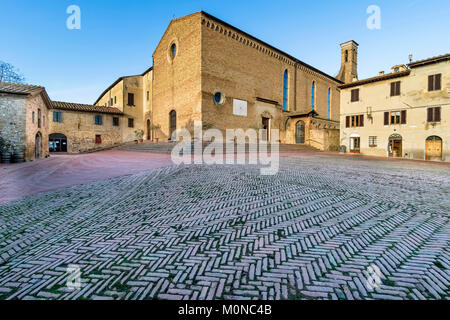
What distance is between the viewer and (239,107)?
80.2 ft

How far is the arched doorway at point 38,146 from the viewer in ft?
50.2

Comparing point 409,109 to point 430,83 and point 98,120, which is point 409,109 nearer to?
point 430,83

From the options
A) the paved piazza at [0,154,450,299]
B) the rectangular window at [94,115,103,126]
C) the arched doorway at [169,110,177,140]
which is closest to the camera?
the paved piazza at [0,154,450,299]

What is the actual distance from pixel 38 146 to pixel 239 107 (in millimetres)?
18857

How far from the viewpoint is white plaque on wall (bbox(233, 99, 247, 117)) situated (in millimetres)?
24062

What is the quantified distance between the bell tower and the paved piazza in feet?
145

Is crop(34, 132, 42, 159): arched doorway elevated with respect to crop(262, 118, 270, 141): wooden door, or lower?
lower

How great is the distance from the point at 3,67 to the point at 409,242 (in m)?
35.3

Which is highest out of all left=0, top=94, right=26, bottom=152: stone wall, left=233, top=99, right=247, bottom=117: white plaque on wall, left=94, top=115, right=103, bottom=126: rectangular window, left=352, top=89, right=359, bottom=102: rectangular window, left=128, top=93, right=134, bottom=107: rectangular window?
left=128, top=93, right=134, bottom=107: rectangular window

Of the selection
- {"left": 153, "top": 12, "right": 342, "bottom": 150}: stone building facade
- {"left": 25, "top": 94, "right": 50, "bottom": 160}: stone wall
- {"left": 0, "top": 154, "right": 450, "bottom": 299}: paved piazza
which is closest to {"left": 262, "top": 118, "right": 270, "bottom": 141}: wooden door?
{"left": 153, "top": 12, "right": 342, "bottom": 150}: stone building facade

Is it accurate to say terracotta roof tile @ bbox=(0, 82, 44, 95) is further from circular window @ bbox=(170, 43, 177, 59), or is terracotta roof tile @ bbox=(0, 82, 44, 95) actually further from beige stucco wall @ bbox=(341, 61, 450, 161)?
beige stucco wall @ bbox=(341, 61, 450, 161)

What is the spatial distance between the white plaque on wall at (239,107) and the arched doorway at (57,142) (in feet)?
72.6

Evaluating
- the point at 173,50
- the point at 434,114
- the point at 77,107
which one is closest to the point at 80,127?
the point at 77,107

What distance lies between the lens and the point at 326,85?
126 ft
